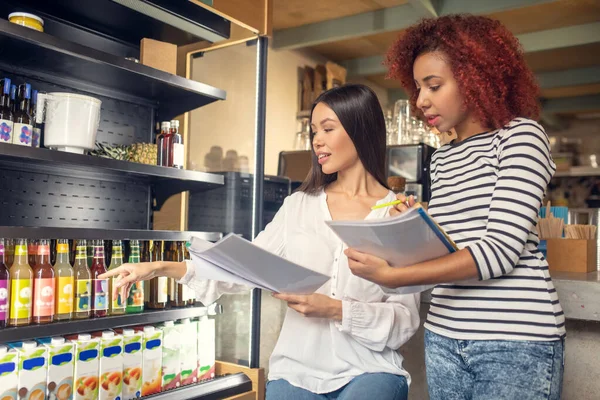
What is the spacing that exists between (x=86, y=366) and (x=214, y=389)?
2.02 feet

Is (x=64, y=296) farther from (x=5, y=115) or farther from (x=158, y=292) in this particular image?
(x=5, y=115)

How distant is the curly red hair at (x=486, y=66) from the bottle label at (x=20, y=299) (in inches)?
61.9

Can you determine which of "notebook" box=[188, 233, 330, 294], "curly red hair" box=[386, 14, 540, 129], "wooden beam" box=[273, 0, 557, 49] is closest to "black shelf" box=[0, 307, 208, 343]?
"notebook" box=[188, 233, 330, 294]

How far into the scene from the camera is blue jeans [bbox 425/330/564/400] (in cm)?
108

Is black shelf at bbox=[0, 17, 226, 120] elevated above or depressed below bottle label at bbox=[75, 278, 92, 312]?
above

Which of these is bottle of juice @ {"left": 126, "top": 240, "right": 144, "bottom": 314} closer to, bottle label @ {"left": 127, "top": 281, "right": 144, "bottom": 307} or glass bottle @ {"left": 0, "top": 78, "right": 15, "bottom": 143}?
bottle label @ {"left": 127, "top": 281, "right": 144, "bottom": 307}

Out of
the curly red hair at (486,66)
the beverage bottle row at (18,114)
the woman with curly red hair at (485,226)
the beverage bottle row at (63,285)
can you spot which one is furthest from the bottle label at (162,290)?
the curly red hair at (486,66)

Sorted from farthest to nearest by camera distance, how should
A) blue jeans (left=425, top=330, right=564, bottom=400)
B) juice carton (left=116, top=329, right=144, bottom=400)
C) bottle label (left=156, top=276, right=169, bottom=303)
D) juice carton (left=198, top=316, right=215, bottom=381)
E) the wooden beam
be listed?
the wooden beam < juice carton (left=198, top=316, right=215, bottom=381) < bottle label (left=156, top=276, right=169, bottom=303) < juice carton (left=116, top=329, right=144, bottom=400) < blue jeans (left=425, top=330, right=564, bottom=400)

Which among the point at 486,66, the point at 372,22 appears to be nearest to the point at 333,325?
the point at 486,66

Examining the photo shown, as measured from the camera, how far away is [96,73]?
239cm

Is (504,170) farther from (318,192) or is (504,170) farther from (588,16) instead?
(588,16)

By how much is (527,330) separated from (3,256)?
5.80 ft

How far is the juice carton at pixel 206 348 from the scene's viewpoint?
2.67m

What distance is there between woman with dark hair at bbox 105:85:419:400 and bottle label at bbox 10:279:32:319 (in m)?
0.78
